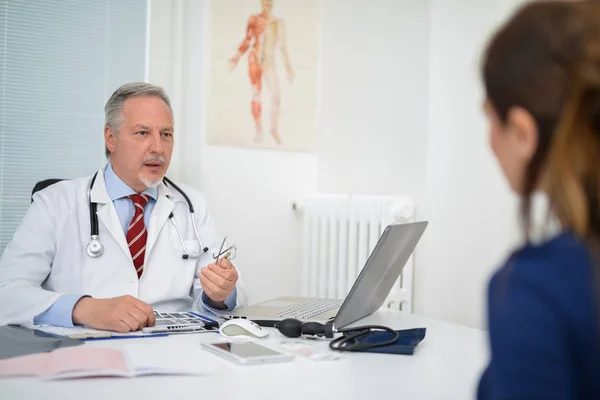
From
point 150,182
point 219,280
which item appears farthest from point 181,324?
point 150,182

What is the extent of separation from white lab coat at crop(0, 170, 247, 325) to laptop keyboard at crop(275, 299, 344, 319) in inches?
8.8

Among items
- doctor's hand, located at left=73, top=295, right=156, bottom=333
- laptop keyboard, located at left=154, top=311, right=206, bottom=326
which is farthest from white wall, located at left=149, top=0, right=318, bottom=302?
doctor's hand, located at left=73, top=295, right=156, bottom=333

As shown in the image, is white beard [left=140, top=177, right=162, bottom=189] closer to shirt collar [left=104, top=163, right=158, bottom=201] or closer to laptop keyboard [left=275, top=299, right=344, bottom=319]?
shirt collar [left=104, top=163, right=158, bottom=201]

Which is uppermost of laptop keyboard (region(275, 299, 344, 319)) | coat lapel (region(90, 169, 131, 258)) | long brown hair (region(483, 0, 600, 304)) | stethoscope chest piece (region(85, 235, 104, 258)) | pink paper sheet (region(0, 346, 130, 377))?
long brown hair (region(483, 0, 600, 304))

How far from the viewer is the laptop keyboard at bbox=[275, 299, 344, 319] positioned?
1.58 meters

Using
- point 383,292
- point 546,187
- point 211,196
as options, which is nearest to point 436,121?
point 211,196

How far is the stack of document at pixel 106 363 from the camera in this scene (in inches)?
39.1

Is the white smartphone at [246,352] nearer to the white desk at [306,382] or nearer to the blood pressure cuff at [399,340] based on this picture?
the white desk at [306,382]

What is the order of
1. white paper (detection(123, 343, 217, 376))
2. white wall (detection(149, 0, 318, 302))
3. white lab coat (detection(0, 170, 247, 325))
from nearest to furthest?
white paper (detection(123, 343, 217, 376))
white lab coat (detection(0, 170, 247, 325))
white wall (detection(149, 0, 318, 302))

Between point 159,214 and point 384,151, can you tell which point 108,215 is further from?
point 384,151

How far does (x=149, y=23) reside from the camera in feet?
8.78

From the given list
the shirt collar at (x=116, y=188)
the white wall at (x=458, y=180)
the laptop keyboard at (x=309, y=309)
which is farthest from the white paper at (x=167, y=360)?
the white wall at (x=458, y=180)

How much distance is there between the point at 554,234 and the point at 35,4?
240 cm

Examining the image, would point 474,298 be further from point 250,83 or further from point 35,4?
point 35,4
